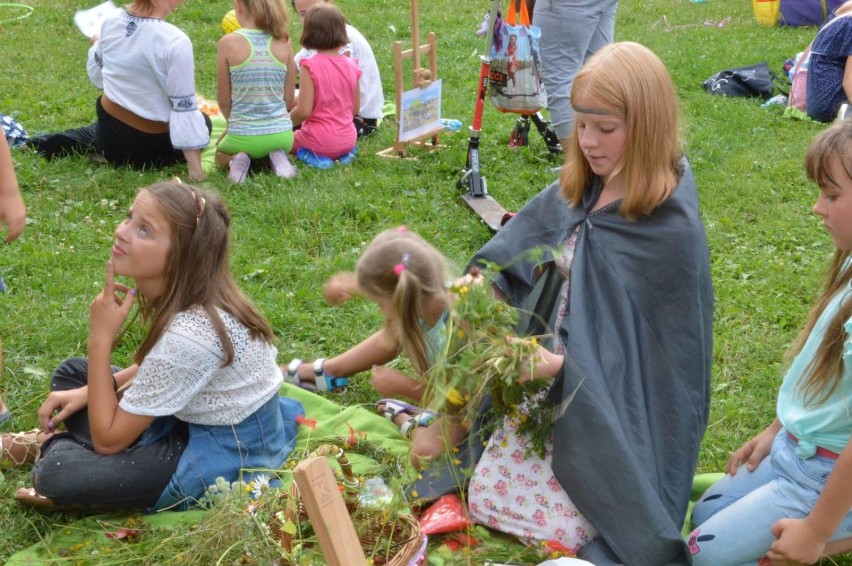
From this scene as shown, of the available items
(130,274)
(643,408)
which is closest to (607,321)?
(643,408)

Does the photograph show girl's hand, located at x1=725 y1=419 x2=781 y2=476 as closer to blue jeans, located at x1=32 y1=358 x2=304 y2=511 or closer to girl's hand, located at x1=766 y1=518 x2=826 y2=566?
girl's hand, located at x1=766 y1=518 x2=826 y2=566

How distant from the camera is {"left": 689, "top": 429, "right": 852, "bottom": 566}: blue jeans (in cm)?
295

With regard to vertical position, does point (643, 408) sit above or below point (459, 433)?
above

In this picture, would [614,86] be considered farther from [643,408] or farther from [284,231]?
[284,231]

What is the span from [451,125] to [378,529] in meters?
5.31

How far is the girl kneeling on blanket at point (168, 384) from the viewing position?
10.4ft

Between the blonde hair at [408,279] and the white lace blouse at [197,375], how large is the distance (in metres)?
0.48

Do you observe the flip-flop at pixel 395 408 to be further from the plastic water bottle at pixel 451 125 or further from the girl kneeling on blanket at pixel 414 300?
the plastic water bottle at pixel 451 125

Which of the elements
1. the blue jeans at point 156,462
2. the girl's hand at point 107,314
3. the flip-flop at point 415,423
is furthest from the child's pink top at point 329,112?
the girl's hand at point 107,314

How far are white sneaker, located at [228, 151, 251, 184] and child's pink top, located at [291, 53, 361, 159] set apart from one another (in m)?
0.53

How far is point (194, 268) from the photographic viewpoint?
323 centimetres

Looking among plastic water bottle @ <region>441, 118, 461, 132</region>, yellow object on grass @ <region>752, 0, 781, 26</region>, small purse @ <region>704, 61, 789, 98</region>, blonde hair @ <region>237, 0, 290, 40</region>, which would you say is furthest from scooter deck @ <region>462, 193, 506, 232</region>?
yellow object on grass @ <region>752, 0, 781, 26</region>

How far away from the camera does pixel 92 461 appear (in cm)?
322

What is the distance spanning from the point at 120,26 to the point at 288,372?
324 centimetres
